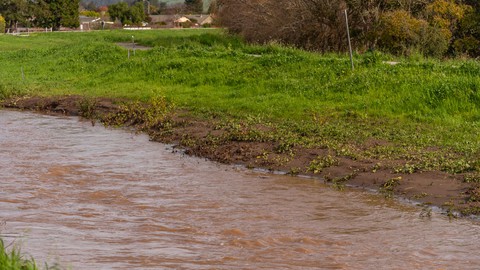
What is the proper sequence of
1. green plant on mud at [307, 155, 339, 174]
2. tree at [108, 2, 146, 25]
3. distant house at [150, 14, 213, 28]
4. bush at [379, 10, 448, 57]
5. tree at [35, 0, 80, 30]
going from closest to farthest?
green plant on mud at [307, 155, 339, 174], bush at [379, 10, 448, 57], tree at [35, 0, 80, 30], distant house at [150, 14, 213, 28], tree at [108, 2, 146, 25]

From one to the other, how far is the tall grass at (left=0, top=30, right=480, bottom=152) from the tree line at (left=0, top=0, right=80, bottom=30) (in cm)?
6986

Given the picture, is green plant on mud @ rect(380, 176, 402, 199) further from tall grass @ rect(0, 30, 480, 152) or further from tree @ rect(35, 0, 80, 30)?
tree @ rect(35, 0, 80, 30)

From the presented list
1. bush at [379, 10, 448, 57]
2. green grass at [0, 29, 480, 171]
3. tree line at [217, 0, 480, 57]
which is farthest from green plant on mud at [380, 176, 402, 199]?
bush at [379, 10, 448, 57]

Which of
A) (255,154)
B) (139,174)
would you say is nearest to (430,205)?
(255,154)

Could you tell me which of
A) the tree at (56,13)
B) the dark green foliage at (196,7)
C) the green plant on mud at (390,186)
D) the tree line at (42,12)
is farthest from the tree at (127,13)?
the green plant on mud at (390,186)

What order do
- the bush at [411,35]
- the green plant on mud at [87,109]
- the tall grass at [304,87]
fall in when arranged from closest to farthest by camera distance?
the tall grass at [304,87], the green plant on mud at [87,109], the bush at [411,35]

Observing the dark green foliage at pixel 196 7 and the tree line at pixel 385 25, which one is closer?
the tree line at pixel 385 25

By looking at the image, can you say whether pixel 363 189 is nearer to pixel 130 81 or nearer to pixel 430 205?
pixel 430 205

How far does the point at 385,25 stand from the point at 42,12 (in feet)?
239

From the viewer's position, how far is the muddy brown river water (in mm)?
8258

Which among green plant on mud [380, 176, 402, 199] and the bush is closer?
green plant on mud [380, 176, 402, 199]

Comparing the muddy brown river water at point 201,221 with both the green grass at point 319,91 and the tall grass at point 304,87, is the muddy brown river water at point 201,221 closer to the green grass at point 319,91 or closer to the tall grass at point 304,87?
the green grass at point 319,91

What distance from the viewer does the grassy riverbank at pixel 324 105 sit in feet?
39.2

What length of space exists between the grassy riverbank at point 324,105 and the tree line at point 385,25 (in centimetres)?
438
